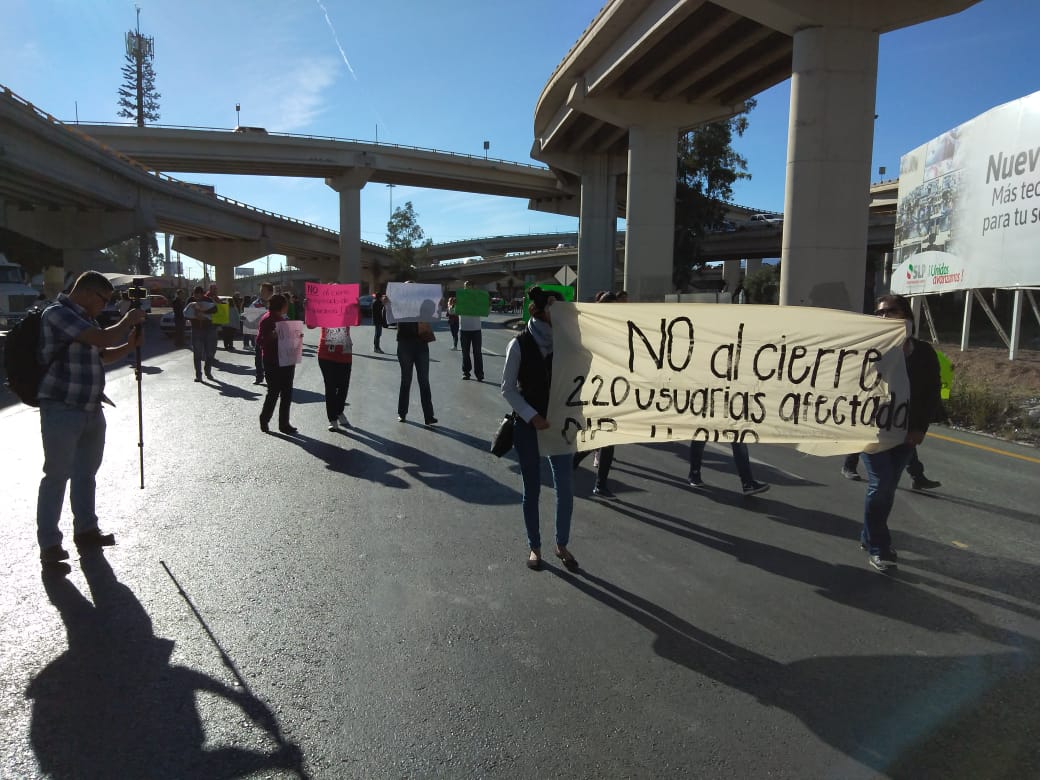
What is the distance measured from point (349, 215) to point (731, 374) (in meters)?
59.0

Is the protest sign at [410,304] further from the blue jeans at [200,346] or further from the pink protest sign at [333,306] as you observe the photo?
the blue jeans at [200,346]

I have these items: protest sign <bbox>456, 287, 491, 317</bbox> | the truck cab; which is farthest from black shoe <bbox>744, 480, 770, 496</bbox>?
the truck cab

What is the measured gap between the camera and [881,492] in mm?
5086

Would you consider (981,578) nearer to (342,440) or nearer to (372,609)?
(372,609)

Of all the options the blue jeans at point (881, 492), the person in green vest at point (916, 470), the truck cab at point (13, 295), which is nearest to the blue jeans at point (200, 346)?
the person in green vest at point (916, 470)

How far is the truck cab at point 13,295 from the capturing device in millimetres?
26561

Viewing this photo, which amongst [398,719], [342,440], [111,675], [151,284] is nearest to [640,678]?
[398,719]

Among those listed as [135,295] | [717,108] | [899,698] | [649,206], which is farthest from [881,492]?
[717,108]

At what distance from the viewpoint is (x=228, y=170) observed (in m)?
58.3

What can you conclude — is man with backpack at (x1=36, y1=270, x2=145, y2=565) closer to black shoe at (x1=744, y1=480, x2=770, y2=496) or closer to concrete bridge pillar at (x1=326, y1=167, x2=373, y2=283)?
black shoe at (x1=744, y1=480, x2=770, y2=496)

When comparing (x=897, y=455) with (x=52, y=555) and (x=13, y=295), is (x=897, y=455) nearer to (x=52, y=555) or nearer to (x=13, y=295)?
(x=52, y=555)

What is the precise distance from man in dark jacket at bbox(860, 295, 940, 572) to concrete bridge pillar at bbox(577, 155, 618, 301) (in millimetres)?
38085

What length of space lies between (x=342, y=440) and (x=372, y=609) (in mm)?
5227

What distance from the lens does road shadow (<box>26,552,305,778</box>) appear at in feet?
9.50
